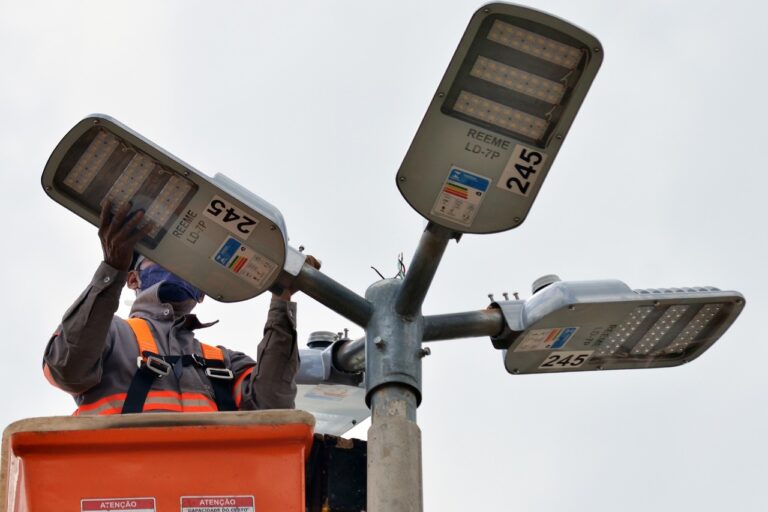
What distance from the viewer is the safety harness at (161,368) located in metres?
Answer: 5.24

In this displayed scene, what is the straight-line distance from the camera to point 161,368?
5.28 metres

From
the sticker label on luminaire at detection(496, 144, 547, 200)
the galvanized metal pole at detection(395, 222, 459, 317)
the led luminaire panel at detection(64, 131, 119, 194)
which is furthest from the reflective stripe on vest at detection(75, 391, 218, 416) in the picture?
the sticker label on luminaire at detection(496, 144, 547, 200)

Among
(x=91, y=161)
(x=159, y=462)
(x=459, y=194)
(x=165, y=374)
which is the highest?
(x=91, y=161)

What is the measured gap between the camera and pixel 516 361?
5562mm

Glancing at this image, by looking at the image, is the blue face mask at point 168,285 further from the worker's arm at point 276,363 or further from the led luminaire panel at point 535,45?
the led luminaire panel at point 535,45

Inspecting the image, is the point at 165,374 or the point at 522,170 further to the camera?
the point at 165,374

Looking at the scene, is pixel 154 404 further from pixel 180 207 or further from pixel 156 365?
pixel 180 207

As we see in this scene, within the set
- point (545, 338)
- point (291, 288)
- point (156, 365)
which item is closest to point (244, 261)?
point (291, 288)

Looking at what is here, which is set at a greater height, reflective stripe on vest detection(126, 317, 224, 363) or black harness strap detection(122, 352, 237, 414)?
reflective stripe on vest detection(126, 317, 224, 363)

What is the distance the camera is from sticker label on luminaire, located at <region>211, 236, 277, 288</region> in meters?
5.01

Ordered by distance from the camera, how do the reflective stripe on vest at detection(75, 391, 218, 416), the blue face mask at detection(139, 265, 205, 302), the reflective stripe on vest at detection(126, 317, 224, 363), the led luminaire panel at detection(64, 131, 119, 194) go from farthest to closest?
the blue face mask at detection(139, 265, 205, 302), the reflective stripe on vest at detection(126, 317, 224, 363), the reflective stripe on vest at detection(75, 391, 218, 416), the led luminaire panel at detection(64, 131, 119, 194)

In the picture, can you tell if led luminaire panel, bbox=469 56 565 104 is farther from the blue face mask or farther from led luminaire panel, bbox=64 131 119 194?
the blue face mask

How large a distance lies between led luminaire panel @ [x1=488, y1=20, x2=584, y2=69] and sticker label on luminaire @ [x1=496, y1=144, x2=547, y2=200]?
325 millimetres

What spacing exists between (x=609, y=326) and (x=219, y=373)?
153 cm
